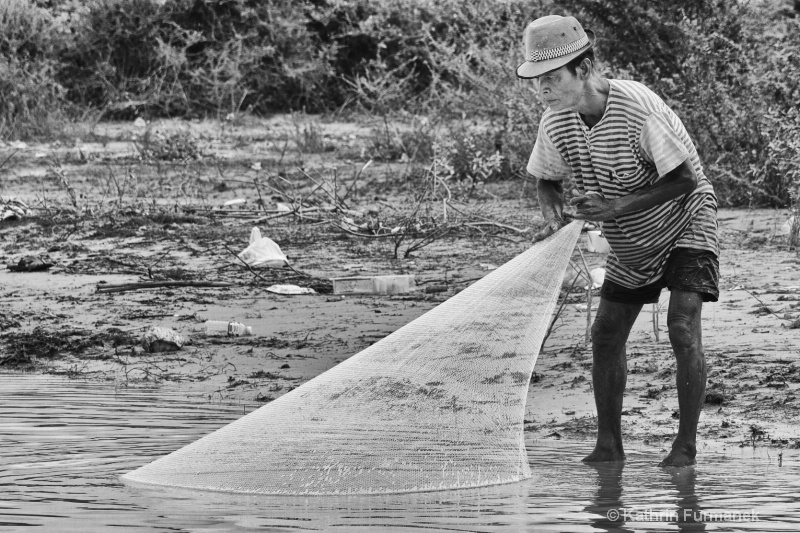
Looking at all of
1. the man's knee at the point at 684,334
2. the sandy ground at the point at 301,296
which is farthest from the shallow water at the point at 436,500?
the sandy ground at the point at 301,296

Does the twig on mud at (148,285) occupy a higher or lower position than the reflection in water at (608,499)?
higher

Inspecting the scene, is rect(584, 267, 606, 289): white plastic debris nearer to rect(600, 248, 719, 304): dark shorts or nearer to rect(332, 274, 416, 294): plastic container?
rect(332, 274, 416, 294): plastic container

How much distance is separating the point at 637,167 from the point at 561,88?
329 millimetres

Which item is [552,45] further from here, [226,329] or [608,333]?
[226,329]

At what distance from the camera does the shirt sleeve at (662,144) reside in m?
3.44

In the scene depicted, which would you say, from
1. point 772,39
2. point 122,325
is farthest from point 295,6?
point 122,325

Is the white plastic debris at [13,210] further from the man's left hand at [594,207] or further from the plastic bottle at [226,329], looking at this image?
the man's left hand at [594,207]

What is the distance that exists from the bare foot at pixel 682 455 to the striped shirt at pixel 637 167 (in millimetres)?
522

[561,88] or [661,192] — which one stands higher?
[561,88]

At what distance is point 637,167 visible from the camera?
358cm

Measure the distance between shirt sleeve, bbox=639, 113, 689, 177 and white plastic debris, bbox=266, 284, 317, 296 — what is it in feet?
11.8

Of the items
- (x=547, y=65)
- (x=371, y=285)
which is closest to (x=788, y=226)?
(x=371, y=285)

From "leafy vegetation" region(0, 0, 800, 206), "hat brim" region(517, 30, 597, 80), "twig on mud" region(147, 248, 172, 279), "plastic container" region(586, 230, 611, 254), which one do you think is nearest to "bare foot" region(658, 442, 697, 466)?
"hat brim" region(517, 30, 597, 80)

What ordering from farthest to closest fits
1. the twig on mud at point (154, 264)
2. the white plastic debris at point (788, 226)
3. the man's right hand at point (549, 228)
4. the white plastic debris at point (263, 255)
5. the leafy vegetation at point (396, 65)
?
the leafy vegetation at point (396, 65), the white plastic debris at point (263, 255), the twig on mud at point (154, 264), the white plastic debris at point (788, 226), the man's right hand at point (549, 228)
